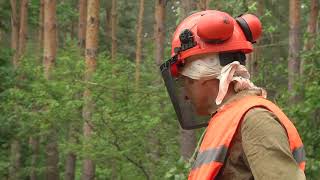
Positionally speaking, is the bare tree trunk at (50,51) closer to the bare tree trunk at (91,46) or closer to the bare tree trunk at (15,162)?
the bare tree trunk at (15,162)

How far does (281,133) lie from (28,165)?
19.4 meters

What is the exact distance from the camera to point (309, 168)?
7664 millimetres

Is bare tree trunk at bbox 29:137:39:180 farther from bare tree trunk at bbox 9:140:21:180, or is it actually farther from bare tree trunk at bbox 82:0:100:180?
bare tree trunk at bbox 82:0:100:180

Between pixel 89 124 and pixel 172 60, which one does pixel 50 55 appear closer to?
pixel 89 124

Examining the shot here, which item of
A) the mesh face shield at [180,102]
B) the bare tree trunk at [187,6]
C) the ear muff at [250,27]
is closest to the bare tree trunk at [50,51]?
the bare tree trunk at [187,6]

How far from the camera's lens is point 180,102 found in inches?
124

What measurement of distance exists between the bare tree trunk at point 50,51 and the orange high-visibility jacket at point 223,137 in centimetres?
1503

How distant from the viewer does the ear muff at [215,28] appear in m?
2.66

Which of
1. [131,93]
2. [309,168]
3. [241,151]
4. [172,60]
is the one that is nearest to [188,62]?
[172,60]

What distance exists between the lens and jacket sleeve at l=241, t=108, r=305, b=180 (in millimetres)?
2260

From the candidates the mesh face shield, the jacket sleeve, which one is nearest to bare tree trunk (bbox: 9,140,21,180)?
the mesh face shield

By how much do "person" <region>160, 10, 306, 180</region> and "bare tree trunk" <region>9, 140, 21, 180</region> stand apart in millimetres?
17324

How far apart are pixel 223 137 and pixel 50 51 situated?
53.5ft

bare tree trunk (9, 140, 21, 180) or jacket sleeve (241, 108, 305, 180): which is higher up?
jacket sleeve (241, 108, 305, 180)
